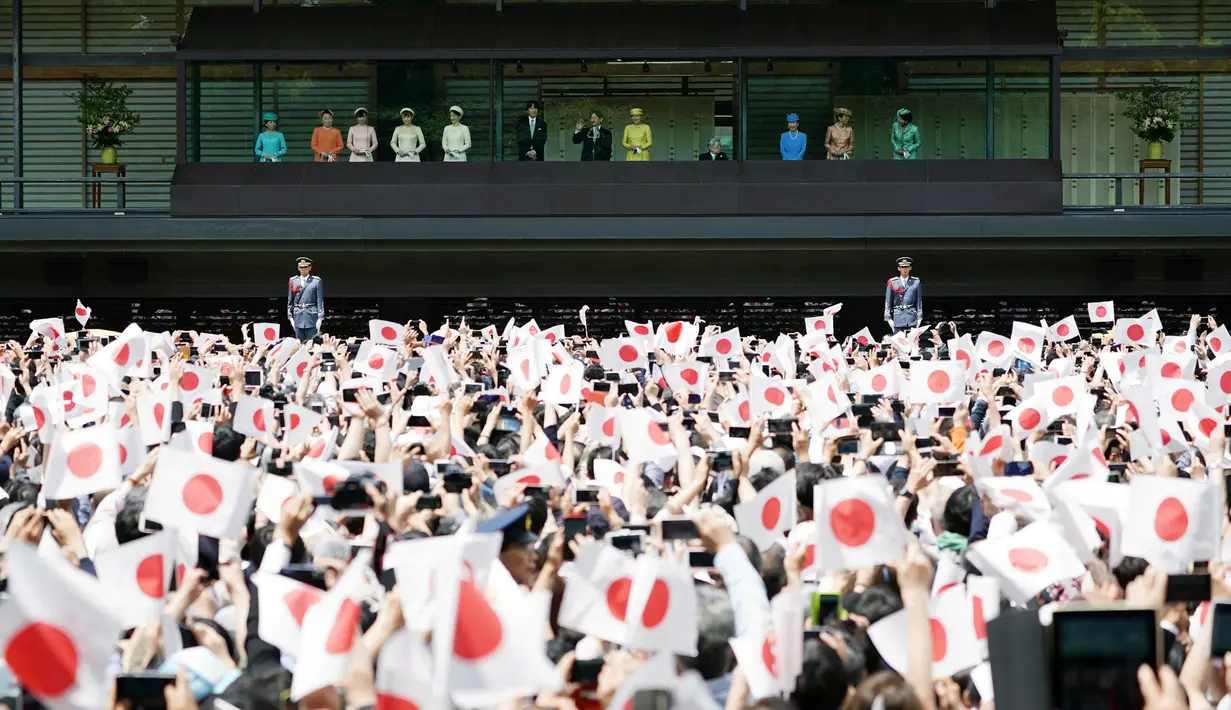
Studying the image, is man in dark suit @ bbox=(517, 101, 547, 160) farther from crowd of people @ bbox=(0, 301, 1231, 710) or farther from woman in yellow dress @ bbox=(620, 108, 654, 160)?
crowd of people @ bbox=(0, 301, 1231, 710)

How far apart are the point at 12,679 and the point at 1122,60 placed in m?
29.0

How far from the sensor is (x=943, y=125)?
90.3ft

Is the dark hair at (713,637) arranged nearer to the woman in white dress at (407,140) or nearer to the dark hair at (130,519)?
the dark hair at (130,519)

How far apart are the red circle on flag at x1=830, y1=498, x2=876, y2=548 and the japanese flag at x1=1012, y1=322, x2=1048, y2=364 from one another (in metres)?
11.6

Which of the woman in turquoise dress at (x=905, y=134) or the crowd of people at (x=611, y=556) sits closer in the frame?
the crowd of people at (x=611, y=556)

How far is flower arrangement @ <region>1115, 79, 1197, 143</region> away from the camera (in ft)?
96.1

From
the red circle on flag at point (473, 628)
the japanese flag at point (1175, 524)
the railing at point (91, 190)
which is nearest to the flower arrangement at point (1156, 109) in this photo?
the railing at point (91, 190)

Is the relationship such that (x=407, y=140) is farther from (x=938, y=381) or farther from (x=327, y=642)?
(x=327, y=642)

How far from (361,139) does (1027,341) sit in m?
13.8

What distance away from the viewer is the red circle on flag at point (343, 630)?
4727 mm

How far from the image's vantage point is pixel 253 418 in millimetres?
11219

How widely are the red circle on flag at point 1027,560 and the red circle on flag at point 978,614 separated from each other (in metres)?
0.62

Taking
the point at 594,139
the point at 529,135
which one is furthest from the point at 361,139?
the point at 594,139

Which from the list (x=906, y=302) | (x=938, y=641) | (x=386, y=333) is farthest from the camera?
(x=906, y=302)
